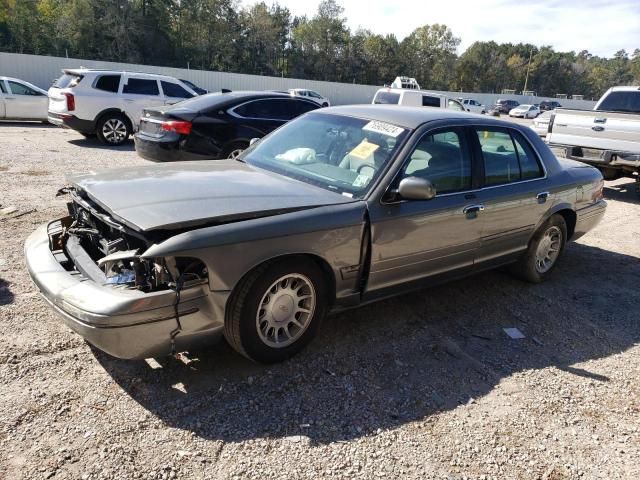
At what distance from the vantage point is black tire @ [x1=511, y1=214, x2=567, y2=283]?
5.09 meters

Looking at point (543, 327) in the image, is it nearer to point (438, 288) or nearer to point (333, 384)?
point (438, 288)

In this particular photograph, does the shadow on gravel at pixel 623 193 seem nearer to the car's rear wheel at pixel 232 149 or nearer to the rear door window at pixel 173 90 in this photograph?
the car's rear wheel at pixel 232 149

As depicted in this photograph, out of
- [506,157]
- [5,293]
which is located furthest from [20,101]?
[506,157]

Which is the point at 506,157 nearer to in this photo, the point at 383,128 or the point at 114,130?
the point at 383,128

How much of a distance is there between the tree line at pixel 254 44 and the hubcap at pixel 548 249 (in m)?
36.6

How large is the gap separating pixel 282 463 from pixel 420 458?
2.43ft

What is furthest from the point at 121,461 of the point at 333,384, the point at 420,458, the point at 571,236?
the point at 571,236

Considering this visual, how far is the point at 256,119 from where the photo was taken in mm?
8617

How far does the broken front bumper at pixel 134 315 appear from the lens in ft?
8.75

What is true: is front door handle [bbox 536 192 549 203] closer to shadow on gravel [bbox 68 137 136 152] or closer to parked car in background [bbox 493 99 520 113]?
shadow on gravel [bbox 68 137 136 152]

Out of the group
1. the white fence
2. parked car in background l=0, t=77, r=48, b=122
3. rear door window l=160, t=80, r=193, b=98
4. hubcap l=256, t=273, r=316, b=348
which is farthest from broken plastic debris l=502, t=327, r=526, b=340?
the white fence

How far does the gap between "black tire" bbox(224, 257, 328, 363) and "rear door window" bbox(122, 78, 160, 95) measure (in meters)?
10.9

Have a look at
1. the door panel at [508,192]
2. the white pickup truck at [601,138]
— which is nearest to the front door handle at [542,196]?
the door panel at [508,192]

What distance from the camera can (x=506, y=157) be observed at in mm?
4703
